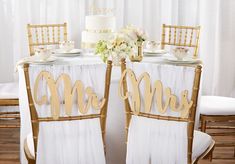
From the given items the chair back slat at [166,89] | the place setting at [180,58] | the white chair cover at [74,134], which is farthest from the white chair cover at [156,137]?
the place setting at [180,58]

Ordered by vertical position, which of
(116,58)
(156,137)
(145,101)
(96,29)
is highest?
(96,29)

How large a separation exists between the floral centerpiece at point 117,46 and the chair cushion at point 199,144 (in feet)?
2.07

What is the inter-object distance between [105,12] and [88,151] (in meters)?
2.61

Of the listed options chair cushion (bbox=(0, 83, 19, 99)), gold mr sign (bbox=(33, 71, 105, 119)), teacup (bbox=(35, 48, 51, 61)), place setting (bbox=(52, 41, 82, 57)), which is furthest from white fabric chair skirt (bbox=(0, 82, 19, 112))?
gold mr sign (bbox=(33, 71, 105, 119))

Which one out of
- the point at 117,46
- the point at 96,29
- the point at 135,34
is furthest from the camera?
the point at 96,29

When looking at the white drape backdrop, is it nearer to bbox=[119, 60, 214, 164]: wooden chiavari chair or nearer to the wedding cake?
the wedding cake

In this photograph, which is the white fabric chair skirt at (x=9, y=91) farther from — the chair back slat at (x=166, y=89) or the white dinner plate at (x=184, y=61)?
the chair back slat at (x=166, y=89)

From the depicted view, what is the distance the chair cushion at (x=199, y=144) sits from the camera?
2.21 meters

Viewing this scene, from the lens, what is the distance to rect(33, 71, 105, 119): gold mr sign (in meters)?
1.92

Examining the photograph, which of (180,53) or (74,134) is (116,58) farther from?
(74,134)

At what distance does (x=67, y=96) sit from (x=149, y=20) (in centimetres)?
272

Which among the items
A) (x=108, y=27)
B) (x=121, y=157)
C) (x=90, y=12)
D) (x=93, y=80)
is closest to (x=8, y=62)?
(x=90, y=12)

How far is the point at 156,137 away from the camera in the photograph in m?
2.04

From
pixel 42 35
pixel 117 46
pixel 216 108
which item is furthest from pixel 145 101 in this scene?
pixel 42 35
